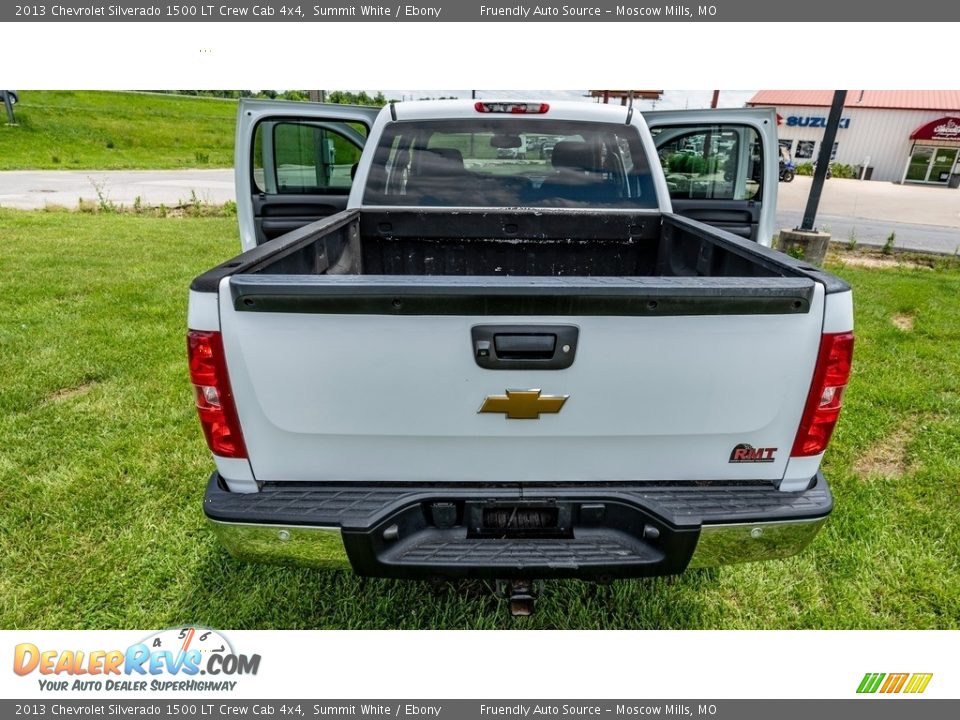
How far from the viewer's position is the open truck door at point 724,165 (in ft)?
13.9

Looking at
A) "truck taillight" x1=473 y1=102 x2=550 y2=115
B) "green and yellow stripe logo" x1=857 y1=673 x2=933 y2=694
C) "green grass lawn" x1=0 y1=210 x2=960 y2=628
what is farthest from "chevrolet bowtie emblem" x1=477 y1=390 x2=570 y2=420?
"truck taillight" x1=473 y1=102 x2=550 y2=115

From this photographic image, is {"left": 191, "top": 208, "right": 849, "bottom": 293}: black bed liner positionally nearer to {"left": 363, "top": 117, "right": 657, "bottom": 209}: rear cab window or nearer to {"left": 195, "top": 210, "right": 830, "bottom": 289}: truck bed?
{"left": 195, "top": 210, "right": 830, "bottom": 289}: truck bed

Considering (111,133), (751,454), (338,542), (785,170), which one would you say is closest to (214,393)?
(338,542)

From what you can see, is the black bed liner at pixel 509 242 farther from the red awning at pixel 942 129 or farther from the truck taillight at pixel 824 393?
the red awning at pixel 942 129

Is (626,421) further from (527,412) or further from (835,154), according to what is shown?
(835,154)

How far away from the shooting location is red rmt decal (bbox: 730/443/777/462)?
75.9 inches

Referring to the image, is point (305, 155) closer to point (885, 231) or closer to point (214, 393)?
point (214, 393)

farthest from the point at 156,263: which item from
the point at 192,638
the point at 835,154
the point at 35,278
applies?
the point at 835,154

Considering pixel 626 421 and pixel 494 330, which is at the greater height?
pixel 494 330

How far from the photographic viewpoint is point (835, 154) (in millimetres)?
35938

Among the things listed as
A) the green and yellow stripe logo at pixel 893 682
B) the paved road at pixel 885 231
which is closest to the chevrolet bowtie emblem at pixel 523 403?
the green and yellow stripe logo at pixel 893 682

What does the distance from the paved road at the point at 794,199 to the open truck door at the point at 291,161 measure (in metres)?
11.0

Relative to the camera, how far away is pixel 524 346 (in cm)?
173

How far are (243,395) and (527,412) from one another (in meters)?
0.92
